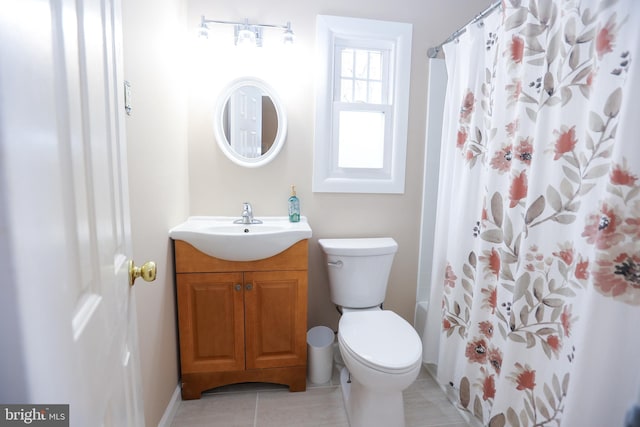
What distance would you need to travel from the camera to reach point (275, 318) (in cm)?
155

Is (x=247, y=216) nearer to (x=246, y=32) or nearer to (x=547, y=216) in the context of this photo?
(x=246, y=32)

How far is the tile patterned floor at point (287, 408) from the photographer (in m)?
1.43

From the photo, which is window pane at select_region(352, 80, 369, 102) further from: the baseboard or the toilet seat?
the baseboard

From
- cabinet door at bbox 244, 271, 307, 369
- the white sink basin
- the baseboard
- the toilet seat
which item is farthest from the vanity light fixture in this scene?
the baseboard

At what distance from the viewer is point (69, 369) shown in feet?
1.31

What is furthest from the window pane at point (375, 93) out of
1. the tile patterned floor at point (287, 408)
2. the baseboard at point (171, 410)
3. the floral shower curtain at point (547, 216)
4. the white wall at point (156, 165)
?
the baseboard at point (171, 410)

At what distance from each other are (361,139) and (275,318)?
1.18 meters

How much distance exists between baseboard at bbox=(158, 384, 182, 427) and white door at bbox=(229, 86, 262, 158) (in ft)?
4.38

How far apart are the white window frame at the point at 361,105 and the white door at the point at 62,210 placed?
1.23 meters

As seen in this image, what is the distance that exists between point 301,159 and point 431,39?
110 centimetres

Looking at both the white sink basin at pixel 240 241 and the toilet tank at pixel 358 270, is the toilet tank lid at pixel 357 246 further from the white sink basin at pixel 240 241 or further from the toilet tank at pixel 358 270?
the white sink basin at pixel 240 241

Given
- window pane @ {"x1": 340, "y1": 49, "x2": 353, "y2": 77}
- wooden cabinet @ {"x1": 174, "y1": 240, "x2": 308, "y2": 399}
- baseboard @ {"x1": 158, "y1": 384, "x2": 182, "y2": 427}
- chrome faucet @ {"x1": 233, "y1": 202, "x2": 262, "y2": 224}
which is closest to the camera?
baseboard @ {"x1": 158, "y1": 384, "x2": 182, "y2": 427}

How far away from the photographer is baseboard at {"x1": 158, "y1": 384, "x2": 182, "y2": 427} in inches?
53.1

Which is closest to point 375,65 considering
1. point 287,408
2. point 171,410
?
point 287,408
